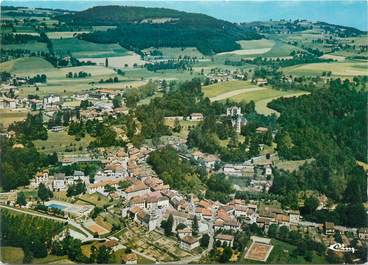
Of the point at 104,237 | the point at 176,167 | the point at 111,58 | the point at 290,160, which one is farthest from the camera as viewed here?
the point at 111,58

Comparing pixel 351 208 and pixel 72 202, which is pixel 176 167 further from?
pixel 351 208

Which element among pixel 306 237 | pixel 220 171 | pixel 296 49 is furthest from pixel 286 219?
pixel 296 49

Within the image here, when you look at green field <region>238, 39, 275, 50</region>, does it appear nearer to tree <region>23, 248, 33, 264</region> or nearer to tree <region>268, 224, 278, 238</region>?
tree <region>268, 224, 278, 238</region>

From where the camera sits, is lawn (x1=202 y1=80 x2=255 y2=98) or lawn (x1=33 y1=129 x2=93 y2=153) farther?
lawn (x1=202 y1=80 x2=255 y2=98)

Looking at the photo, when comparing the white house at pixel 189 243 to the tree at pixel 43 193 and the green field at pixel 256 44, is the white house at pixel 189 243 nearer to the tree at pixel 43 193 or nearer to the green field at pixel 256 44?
the tree at pixel 43 193

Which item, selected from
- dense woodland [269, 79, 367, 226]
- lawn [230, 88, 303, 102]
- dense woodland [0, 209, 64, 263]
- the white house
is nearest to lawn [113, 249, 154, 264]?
the white house
